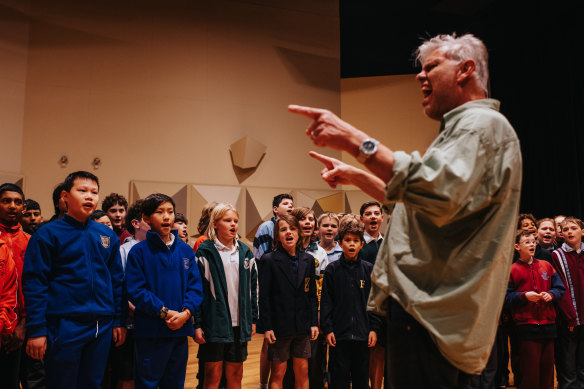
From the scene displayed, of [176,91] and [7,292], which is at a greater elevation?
[176,91]

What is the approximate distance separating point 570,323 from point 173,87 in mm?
5273

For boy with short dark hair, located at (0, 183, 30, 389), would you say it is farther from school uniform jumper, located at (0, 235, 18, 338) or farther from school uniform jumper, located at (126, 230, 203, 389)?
Answer: school uniform jumper, located at (126, 230, 203, 389)

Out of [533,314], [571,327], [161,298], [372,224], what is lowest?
[571,327]

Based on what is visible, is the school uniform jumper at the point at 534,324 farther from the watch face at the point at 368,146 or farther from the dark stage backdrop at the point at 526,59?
the dark stage backdrop at the point at 526,59

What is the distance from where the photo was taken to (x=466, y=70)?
1296mm

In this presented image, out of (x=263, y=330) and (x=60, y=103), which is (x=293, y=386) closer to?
(x=263, y=330)

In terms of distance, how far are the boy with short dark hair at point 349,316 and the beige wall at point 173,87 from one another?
142 inches

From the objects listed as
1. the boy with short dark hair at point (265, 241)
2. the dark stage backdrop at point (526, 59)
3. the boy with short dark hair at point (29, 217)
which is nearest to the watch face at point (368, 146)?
the boy with short dark hair at point (265, 241)

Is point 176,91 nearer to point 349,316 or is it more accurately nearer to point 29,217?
point 29,217

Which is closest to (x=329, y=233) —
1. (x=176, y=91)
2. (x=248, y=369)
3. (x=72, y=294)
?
(x=248, y=369)

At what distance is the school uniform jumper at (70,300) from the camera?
2326mm

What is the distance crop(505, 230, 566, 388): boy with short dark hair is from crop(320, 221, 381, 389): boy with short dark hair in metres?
1.14

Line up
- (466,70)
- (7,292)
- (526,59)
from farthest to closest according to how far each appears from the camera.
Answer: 1. (526,59)
2. (7,292)
3. (466,70)

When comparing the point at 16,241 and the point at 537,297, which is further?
the point at 537,297
